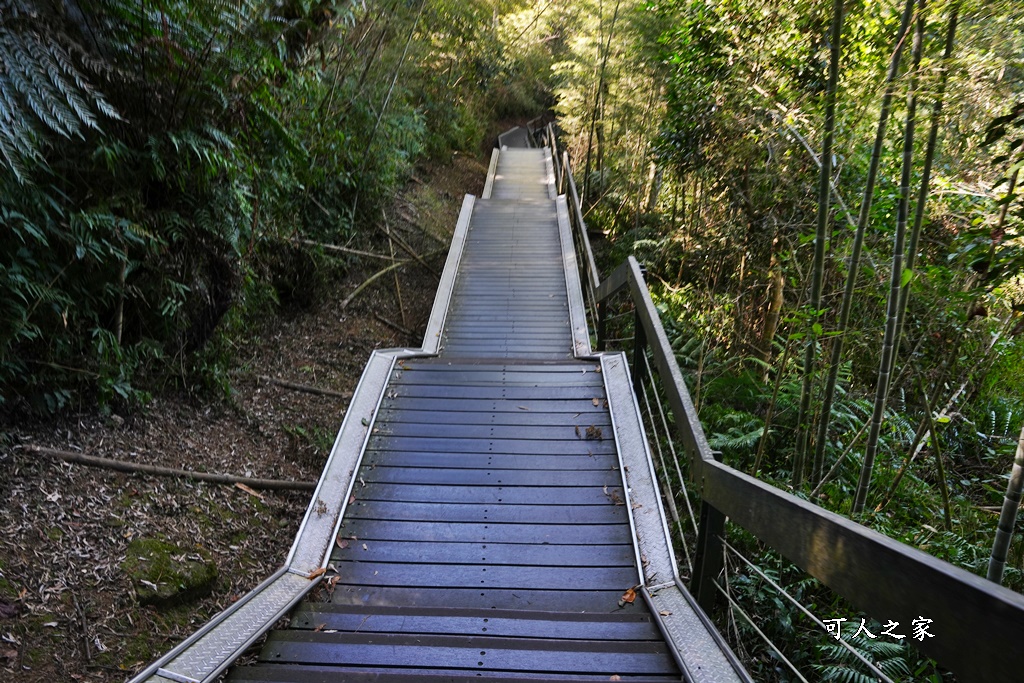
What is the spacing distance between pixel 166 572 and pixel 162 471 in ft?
2.65

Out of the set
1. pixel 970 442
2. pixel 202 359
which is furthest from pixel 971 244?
pixel 202 359

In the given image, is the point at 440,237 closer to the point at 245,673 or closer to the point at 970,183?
the point at 970,183

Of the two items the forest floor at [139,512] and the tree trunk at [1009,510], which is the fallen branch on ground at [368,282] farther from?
the tree trunk at [1009,510]

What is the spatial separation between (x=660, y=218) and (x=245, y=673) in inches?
407

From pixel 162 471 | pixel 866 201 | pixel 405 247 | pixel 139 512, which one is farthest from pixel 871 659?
pixel 405 247

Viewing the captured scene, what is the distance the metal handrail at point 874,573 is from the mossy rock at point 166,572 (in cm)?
257

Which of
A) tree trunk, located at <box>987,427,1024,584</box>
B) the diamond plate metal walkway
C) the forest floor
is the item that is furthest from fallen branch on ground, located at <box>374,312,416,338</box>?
tree trunk, located at <box>987,427,1024,584</box>

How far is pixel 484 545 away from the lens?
328 cm

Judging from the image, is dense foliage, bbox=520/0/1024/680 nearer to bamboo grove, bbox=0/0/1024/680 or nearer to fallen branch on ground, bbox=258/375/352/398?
bamboo grove, bbox=0/0/1024/680

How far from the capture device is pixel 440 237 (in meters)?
11.6

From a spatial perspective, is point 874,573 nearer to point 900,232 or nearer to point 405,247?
point 900,232

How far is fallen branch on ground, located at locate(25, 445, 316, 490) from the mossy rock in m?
0.57

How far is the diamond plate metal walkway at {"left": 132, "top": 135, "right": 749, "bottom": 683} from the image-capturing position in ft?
7.54

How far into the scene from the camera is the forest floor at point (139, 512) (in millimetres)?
2744
